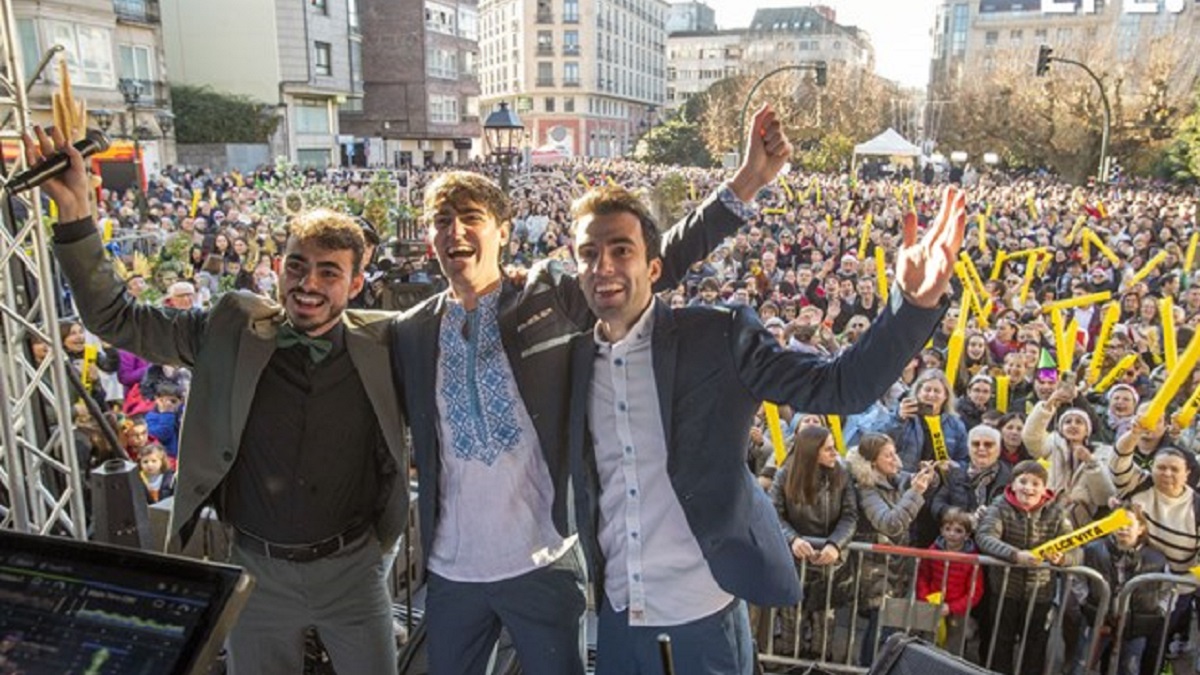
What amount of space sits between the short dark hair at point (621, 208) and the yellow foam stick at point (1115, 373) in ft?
20.5

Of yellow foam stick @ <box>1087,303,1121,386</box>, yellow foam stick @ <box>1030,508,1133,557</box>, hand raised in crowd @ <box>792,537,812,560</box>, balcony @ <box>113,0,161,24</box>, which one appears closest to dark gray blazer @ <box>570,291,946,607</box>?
hand raised in crowd @ <box>792,537,812,560</box>

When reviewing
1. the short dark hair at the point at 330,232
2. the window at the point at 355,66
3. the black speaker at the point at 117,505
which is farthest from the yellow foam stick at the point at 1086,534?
the window at the point at 355,66

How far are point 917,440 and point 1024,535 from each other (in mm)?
1348

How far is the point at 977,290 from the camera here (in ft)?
33.0

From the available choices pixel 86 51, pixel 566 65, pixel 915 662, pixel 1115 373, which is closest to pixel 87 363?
pixel 915 662

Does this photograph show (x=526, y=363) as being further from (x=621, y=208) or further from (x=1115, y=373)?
(x=1115, y=373)

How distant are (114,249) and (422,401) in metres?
12.0

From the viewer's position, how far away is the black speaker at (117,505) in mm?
2734

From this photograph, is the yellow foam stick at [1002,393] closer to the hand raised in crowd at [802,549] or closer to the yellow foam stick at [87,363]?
the hand raised in crowd at [802,549]

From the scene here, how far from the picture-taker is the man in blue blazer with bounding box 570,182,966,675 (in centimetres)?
205

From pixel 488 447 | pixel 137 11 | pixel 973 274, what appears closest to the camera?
pixel 488 447

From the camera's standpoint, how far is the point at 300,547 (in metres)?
2.39

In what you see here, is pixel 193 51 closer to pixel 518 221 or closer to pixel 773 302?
pixel 518 221

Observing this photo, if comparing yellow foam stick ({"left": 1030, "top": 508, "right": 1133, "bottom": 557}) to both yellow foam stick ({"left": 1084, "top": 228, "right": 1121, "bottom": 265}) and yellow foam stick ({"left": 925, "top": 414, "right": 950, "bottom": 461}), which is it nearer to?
yellow foam stick ({"left": 925, "top": 414, "right": 950, "bottom": 461})
